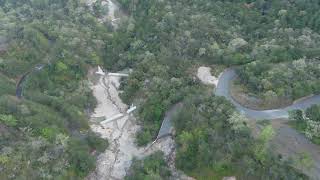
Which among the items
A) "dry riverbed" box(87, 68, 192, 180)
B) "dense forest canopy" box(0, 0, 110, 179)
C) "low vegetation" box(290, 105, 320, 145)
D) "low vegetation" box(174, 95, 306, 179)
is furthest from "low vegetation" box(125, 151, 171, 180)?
"low vegetation" box(290, 105, 320, 145)

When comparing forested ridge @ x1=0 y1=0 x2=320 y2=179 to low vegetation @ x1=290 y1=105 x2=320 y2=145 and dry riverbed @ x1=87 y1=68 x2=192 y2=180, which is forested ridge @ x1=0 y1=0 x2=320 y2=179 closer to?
low vegetation @ x1=290 y1=105 x2=320 y2=145

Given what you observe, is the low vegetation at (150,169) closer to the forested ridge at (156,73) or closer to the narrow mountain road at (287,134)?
the forested ridge at (156,73)

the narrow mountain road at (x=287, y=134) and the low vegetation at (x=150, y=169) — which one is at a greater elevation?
the narrow mountain road at (x=287, y=134)

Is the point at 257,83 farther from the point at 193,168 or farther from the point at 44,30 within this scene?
the point at 44,30

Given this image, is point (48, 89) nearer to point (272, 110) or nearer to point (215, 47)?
point (215, 47)

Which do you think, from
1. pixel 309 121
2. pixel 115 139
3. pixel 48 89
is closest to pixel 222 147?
pixel 309 121

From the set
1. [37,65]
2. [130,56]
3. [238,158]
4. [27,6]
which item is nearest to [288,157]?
[238,158]

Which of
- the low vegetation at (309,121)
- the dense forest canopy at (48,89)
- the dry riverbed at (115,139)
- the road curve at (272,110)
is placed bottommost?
the dry riverbed at (115,139)

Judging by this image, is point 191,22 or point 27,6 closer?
point 191,22

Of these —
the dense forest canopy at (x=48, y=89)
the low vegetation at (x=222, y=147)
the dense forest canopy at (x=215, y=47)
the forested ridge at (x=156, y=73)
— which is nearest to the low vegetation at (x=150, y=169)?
the forested ridge at (x=156, y=73)
